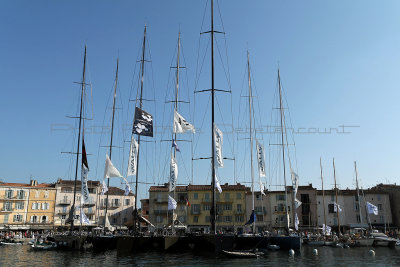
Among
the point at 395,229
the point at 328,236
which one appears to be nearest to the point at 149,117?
the point at 328,236

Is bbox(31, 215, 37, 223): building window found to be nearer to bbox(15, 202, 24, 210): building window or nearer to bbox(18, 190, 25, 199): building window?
bbox(15, 202, 24, 210): building window

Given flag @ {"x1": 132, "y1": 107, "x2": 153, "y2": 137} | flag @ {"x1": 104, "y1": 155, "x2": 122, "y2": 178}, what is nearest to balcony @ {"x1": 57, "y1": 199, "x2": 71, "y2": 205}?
flag @ {"x1": 104, "y1": 155, "x2": 122, "y2": 178}

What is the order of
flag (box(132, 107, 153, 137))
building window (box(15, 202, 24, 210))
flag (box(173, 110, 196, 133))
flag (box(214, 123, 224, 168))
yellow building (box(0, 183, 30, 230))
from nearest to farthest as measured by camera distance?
flag (box(214, 123, 224, 168)), flag (box(173, 110, 196, 133)), flag (box(132, 107, 153, 137)), yellow building (box(0, 183, 30, 230)), building window (box(15, 202, 24, 210))

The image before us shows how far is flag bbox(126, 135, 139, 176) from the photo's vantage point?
43562mm

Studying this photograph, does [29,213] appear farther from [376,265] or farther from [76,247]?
[376,265]

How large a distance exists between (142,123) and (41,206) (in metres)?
56.1

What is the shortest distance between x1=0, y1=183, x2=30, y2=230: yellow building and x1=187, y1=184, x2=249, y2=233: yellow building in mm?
38190

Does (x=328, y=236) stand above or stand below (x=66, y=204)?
below

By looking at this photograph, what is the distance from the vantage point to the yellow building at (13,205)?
3172 inches

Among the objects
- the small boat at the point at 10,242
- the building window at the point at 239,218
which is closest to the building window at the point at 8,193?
the small boat at the point at 10,242

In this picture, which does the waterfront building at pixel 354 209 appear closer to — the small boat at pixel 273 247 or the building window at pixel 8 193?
the small boat at pixel 273 247

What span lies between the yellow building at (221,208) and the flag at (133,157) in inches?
1600

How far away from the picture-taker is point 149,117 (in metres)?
42.9

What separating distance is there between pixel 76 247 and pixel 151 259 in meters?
17.6
